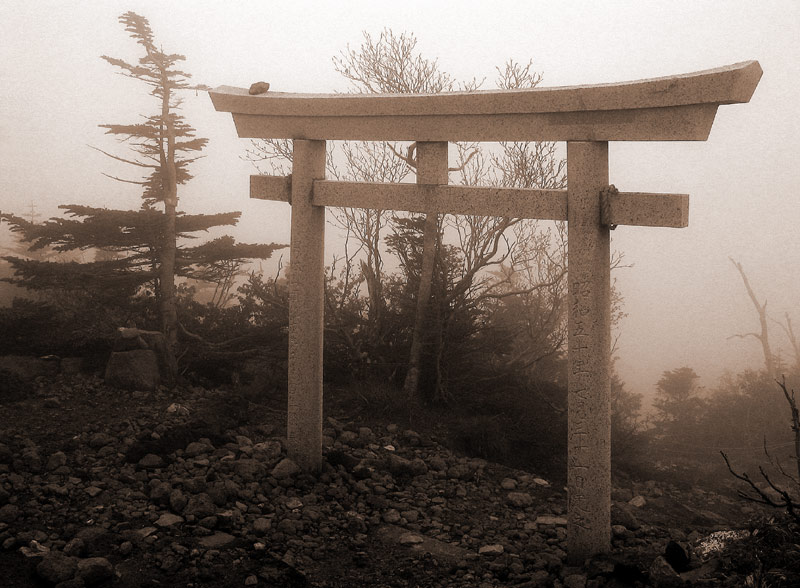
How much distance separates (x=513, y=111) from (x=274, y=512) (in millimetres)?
3673

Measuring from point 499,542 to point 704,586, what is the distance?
1870 mm

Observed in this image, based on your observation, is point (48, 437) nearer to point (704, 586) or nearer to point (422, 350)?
point (422, 350)

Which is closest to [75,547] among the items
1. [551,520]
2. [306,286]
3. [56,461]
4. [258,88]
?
Result: [56,461]

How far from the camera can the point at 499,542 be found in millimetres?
5742

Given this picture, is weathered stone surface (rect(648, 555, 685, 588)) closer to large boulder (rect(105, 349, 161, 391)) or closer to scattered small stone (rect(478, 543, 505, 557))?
scattered small stone (rect(478, 543, 505, 557))

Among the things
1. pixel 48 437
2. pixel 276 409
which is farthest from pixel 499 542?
pixel 48 437

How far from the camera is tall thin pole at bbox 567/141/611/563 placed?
4.83 metres

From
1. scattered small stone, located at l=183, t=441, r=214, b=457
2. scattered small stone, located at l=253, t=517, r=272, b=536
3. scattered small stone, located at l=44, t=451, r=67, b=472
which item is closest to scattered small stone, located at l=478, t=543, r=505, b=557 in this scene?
scattered small stone, located at l=253, t=517, r=272, b=536

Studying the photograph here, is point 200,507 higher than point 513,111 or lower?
lower

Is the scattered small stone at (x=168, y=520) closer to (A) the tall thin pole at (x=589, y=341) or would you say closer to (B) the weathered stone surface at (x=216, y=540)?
(B) the weathered stone surface at (x=216, y=540)

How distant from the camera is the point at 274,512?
5.82 metres

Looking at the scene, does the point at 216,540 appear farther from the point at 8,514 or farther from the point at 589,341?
the point at 589,341

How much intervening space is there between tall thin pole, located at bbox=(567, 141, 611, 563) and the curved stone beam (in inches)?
9.4

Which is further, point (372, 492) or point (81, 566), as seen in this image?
point (372, 492)
